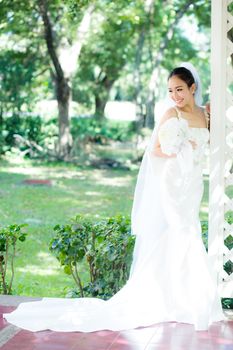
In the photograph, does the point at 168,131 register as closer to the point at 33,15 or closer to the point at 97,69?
the point at 33,15

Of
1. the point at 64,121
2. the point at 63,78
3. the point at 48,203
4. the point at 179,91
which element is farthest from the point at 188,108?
the point at 64,121

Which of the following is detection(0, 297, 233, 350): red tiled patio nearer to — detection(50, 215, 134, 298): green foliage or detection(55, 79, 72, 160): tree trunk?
detection(50, 215, 134, 298): green foliage

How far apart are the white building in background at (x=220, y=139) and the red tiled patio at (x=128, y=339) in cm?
45

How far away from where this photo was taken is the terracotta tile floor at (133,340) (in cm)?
343

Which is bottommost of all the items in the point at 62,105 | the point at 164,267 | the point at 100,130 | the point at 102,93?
the point at 164,267

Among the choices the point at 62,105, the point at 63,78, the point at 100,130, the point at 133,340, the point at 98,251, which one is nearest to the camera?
the point at 133,340

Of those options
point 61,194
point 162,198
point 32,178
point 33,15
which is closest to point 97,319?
point 162,198

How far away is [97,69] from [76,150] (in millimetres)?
7254

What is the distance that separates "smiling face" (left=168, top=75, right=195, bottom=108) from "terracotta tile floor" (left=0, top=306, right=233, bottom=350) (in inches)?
50.5

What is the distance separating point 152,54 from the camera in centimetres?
2089

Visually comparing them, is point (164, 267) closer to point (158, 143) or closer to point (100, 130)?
point (158, 143)

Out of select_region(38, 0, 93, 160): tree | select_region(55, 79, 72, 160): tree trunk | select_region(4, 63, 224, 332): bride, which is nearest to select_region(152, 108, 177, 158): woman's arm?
select_region(4, 63, 224, 332): bride

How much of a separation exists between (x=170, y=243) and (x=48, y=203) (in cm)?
699

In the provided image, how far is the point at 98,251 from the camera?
4.41m
